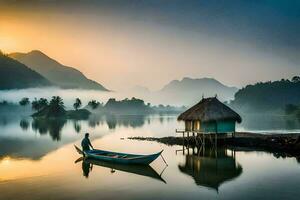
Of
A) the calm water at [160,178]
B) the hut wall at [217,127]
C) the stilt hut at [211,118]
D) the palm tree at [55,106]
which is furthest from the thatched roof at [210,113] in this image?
the palm tree at [55,106]

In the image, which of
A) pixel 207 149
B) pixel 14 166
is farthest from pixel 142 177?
pixel 207 149

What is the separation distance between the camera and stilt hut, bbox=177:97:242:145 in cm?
3067

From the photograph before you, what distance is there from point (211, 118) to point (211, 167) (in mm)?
7901

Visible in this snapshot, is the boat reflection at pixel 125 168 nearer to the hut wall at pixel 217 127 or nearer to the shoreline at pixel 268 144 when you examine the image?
the hut wall at pixel 217 127

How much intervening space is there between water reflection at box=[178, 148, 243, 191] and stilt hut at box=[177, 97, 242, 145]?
6.29 ft

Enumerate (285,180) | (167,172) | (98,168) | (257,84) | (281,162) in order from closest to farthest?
(285,180) < (167,172) < (98,168) < (281,162) < (257,84)

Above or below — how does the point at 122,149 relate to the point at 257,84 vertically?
below

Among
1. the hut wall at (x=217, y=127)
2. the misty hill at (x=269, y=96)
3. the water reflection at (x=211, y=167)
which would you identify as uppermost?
the misty hill at (x=269, y=96)

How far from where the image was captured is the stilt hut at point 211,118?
3067cm

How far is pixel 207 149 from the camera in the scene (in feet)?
107

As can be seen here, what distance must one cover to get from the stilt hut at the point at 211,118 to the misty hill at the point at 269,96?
12987 cm

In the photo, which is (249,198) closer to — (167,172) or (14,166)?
(167,172)

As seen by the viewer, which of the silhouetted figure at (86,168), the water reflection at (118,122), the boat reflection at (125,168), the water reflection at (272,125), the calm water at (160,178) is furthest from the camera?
the water reflection at (118,122)

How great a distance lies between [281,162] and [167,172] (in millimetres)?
8624
